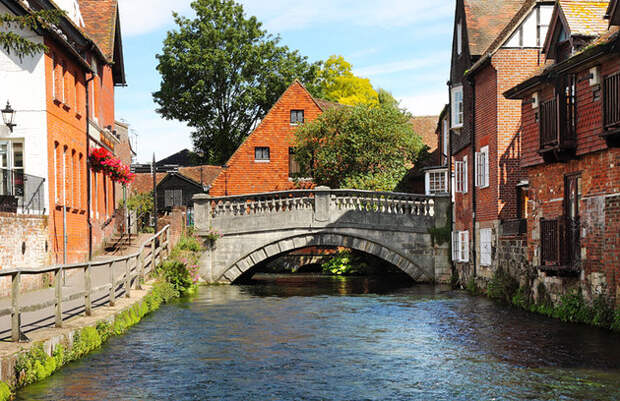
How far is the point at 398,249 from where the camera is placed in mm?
31422

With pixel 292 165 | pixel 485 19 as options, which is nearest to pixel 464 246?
pixel 485 19

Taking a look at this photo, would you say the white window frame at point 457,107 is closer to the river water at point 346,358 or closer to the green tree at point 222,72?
the river water at point 346,358

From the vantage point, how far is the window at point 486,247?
85.0 feet

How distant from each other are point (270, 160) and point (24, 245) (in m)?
22.8

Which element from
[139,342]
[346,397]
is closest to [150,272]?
[139,342]

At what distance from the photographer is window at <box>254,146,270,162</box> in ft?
139

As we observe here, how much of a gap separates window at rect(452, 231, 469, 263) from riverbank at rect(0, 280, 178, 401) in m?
14.2

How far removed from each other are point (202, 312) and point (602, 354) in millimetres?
10498

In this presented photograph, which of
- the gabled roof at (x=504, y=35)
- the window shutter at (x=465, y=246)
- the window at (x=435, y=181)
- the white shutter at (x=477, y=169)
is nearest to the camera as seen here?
the gabled roof at (x=504, y=35)

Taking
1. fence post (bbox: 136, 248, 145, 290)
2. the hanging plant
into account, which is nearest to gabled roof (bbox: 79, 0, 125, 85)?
the hanging plant

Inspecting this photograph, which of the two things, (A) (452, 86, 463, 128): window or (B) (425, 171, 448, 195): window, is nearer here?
(A) (452, 86, 463, 128): window

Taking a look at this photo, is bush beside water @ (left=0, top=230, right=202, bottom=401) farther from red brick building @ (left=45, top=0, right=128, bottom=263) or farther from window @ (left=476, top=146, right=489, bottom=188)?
window @ (left=476, top=146, right=489, bottom=188)

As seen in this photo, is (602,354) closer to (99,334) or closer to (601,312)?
(601,312)

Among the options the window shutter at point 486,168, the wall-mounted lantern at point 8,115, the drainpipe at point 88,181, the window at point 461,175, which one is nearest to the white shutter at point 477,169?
the window shutter at point 486,168
